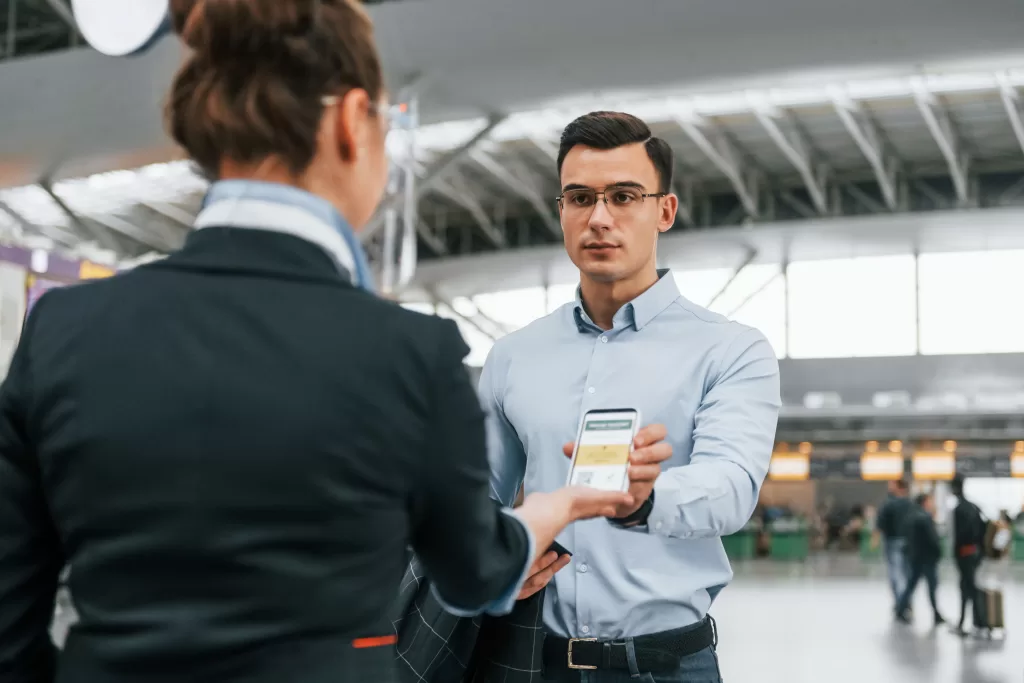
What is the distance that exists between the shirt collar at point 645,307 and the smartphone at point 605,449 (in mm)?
596

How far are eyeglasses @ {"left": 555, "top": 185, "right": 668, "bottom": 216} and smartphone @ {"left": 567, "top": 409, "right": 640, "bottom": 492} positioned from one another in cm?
75

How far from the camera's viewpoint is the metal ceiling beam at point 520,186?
112ft

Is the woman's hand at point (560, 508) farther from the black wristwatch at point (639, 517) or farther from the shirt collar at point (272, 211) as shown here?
the shirt collar at point (272, 211)

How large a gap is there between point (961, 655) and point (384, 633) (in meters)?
12.0

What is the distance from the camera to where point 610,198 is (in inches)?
113

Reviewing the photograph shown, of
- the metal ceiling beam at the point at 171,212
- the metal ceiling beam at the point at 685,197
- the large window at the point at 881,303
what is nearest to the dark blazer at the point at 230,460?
the large window at the point at 881,303

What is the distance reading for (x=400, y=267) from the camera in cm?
2033

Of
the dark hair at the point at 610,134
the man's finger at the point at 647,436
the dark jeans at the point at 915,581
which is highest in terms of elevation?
the dark hair at the point at 610,134

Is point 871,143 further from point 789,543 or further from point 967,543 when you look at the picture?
point 967,543

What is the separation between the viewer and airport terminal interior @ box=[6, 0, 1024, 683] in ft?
51.1

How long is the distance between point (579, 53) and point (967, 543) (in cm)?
888

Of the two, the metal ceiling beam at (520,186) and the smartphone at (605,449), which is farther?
the metal ceiling beam at (520,186)

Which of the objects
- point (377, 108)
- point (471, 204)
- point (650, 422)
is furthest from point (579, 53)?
→ point (471, 204)

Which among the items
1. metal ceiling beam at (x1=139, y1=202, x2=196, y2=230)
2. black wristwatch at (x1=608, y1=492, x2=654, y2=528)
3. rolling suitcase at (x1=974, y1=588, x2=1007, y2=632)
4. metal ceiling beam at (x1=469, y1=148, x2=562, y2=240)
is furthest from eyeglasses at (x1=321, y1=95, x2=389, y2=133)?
metal ceiling beam at (x1=139, y1=202, x2=196, y2=230)
